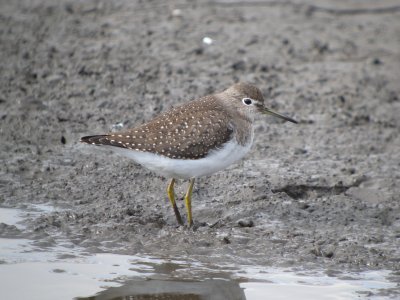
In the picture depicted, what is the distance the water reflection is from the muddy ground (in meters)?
0.55

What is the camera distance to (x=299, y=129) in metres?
11.0

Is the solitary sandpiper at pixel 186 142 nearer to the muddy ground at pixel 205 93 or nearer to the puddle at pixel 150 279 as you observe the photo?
the muddy ground at pixel 205 93

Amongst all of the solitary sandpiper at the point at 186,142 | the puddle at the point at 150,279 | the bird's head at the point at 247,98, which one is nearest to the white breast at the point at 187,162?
the solitary sandpiper at the point at 186,142

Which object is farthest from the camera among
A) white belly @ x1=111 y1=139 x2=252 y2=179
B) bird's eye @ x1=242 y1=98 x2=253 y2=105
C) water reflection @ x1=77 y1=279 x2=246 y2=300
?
bird's eye @ x1=242 y1=98 x2=253 y2=105

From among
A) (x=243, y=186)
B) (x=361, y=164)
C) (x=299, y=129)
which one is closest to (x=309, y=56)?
(x=299, y=129)

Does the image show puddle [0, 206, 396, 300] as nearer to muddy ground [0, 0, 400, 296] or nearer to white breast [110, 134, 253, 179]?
muddy ground [0, 0, 400, 296]

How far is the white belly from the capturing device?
797 cm

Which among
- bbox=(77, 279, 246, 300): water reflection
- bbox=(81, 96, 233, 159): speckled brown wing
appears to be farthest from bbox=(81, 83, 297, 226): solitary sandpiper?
bbox=(77, 279, 246, 300): water reflection

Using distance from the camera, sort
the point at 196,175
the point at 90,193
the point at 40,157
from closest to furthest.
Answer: the point at 196,175, the point at 90,193, the point at 40,157

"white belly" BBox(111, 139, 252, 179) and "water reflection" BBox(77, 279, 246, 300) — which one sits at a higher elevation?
"white belly" BBox(111, 139, 252, 179)

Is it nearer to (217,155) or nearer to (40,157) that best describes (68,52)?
(40,157)

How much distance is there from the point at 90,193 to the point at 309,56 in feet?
18.6

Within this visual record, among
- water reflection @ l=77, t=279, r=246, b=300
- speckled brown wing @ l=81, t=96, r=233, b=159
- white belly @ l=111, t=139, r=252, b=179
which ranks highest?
speckled brown wing @ l=81, t=96, r=233, b=159

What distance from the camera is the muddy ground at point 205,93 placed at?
8070 millimetres
